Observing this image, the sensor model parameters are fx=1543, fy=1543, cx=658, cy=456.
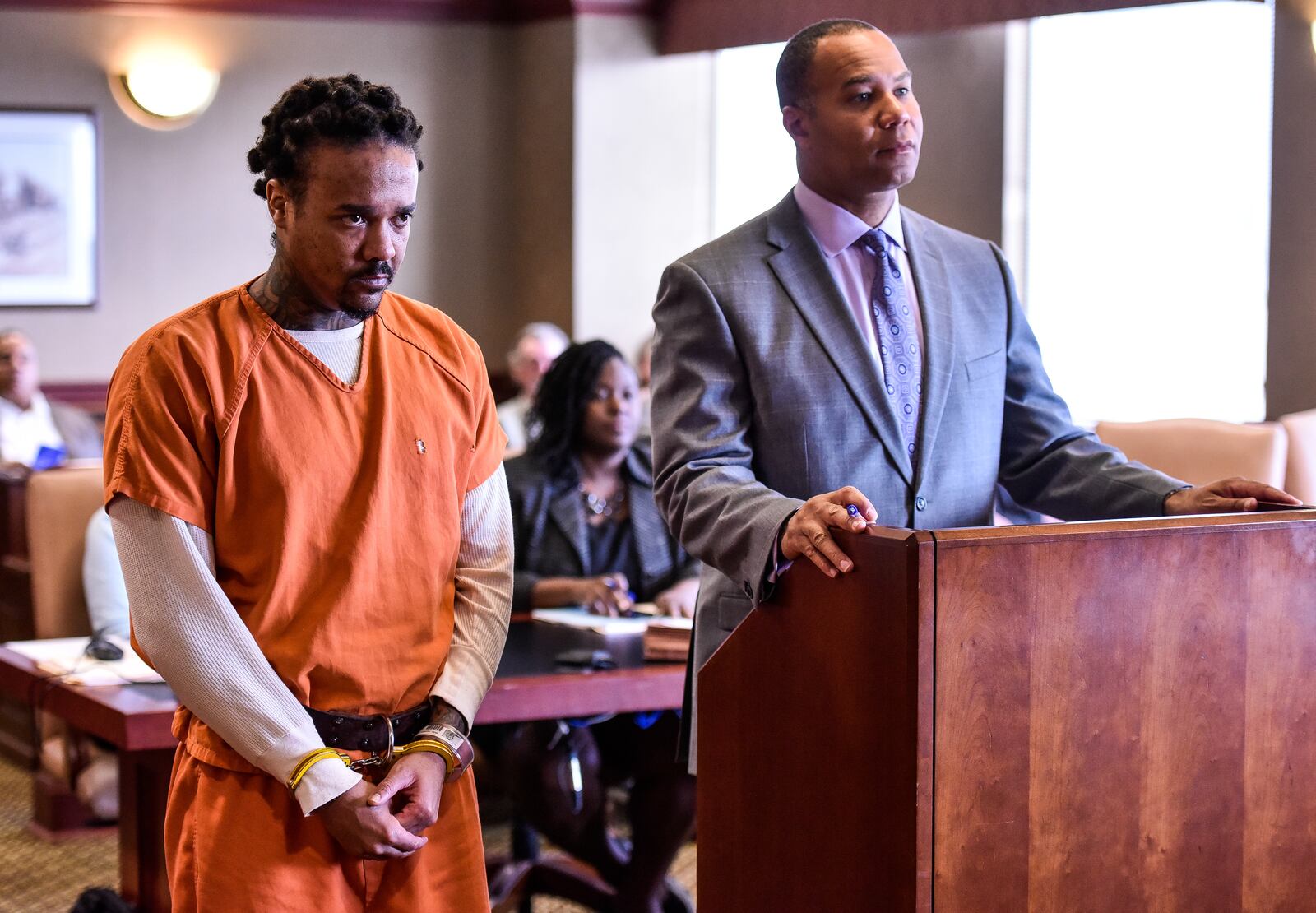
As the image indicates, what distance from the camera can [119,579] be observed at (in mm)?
3732

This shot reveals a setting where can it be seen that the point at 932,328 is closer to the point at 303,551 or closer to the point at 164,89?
the point at 303,551

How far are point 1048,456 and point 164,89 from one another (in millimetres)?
6446

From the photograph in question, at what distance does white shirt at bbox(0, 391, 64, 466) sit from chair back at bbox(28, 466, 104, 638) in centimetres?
294

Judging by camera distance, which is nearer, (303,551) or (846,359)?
(303,551)

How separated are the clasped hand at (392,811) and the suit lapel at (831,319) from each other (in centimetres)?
64

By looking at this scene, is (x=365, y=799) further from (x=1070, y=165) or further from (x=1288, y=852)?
(x=1070, y=165)

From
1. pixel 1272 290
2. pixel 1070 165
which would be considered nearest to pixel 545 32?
pixel 1070 165

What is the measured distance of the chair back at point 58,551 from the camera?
12.6ft

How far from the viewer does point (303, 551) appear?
5.41 ft

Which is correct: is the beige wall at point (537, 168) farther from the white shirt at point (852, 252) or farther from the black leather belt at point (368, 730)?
the black leather belt at point (368, 730)

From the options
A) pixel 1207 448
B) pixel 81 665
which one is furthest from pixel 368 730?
pixel 1207 448

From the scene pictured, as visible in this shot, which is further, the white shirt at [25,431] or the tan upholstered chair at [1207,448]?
the white shirt at [25,431]

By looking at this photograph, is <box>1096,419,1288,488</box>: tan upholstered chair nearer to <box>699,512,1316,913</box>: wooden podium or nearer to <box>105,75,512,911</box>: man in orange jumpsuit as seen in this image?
<box>699,512,1316,913</box>: wooden podium

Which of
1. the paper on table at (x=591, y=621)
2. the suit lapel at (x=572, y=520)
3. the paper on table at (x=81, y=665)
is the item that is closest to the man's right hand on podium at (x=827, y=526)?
the paper on table at (x=81, y=665)
